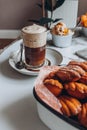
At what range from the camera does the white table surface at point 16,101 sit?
25.7 inches

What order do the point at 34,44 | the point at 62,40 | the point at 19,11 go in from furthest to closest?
the point at 19,11, the point at 62,40, the point at 34,44

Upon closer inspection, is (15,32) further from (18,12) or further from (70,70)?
(70,70)

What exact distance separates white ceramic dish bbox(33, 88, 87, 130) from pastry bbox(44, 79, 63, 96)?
42 millimetres

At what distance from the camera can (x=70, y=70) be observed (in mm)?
654

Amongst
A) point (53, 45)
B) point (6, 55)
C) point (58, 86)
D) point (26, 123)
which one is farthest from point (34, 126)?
point (53, 45)

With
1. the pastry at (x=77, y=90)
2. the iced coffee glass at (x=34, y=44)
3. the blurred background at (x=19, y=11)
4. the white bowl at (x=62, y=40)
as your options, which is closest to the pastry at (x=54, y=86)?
the pastry at (x=77, y=90)

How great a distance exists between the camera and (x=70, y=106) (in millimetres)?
578

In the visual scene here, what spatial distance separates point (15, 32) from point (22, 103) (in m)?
2.29

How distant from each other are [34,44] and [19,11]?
6.62ft

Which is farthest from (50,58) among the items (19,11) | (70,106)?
(19,11)

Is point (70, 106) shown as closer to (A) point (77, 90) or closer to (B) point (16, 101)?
(A) point (77, 90)

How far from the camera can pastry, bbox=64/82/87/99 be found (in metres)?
0.60

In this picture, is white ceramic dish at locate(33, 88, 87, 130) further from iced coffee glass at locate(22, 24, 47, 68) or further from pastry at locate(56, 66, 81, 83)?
iced coffee glass at locate(22, 24, 47, 68)

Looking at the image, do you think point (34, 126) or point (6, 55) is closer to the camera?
point (34, 126)
